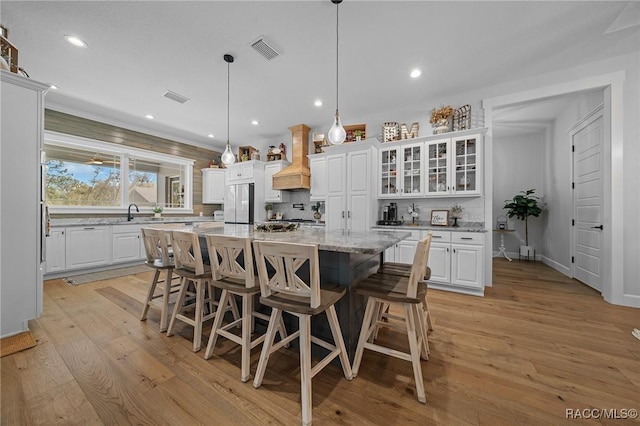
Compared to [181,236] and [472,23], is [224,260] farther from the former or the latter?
[472,23]

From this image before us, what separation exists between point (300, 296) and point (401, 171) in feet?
10.7

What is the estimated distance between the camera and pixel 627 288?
2.85 metres

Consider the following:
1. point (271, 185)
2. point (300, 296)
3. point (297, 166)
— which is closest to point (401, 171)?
point (297, 166)

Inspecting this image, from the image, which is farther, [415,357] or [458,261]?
[458,261]

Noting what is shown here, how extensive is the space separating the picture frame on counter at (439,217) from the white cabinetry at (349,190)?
991mm

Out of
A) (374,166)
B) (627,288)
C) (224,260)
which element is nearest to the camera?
(224,260)

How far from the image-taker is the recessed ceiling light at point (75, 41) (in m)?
2.56

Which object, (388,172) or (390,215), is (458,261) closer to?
(390,215)

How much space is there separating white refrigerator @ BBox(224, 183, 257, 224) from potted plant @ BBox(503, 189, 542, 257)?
5.79m

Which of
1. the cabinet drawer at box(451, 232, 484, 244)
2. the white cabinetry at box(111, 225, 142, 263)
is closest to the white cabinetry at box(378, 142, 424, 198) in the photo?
the cabinet drawer at box(451, 232, 484, 244)

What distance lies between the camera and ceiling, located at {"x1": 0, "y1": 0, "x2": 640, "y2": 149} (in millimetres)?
2217

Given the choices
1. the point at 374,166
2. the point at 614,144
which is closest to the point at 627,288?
the point at 614,144

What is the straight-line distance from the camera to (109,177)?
4902 mm

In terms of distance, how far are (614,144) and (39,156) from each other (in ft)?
20.6
